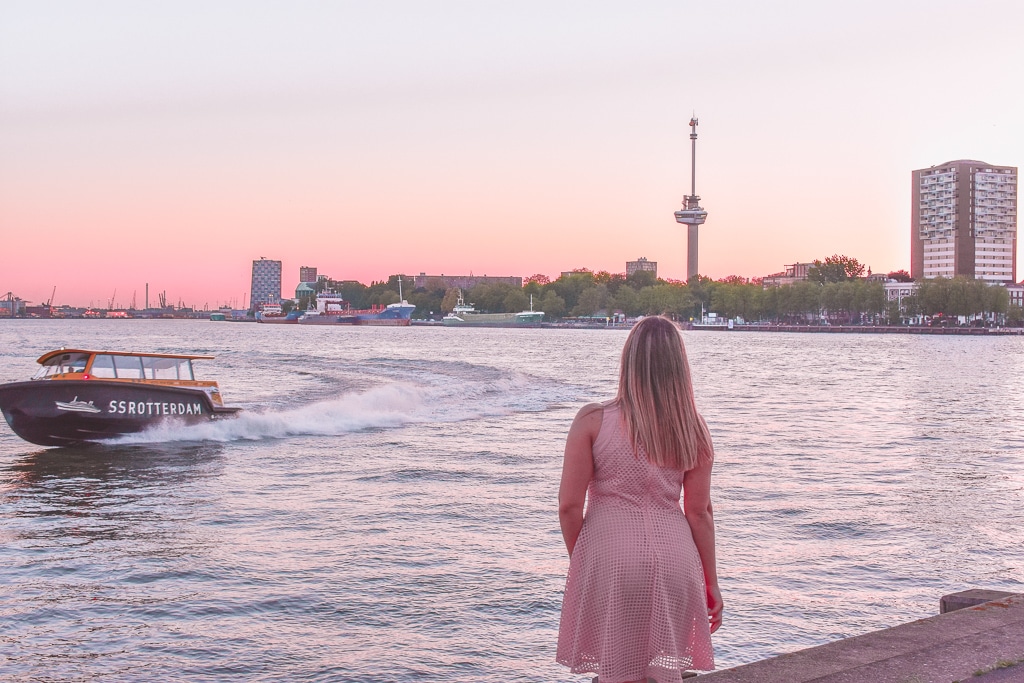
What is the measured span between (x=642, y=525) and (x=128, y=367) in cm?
2231

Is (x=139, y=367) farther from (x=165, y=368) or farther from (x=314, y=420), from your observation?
(x=314, y=420)

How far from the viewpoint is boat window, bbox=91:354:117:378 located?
23.5 meters

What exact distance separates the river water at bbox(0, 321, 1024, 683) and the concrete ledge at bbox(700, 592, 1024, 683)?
239 cm

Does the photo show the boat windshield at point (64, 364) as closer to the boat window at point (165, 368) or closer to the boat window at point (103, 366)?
the boat window at point (103, 366)

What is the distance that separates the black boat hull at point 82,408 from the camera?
2231 cm

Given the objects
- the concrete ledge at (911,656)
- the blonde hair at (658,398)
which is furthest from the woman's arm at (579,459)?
the concrete ledge at (911,656)

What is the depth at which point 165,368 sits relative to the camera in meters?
25.0

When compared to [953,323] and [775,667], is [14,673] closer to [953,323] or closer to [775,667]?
[775,667]

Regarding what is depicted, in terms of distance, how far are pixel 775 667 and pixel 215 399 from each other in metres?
22.0

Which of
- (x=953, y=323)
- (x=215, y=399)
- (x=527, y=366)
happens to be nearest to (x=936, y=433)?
(x=215, y=399)

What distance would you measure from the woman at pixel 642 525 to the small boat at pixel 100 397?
20888mm

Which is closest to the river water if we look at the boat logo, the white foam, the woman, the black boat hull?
the white foam

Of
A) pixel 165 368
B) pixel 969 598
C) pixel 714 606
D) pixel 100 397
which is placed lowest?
pixel 969 598

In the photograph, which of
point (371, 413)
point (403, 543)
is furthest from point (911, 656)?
point (371, 413)
